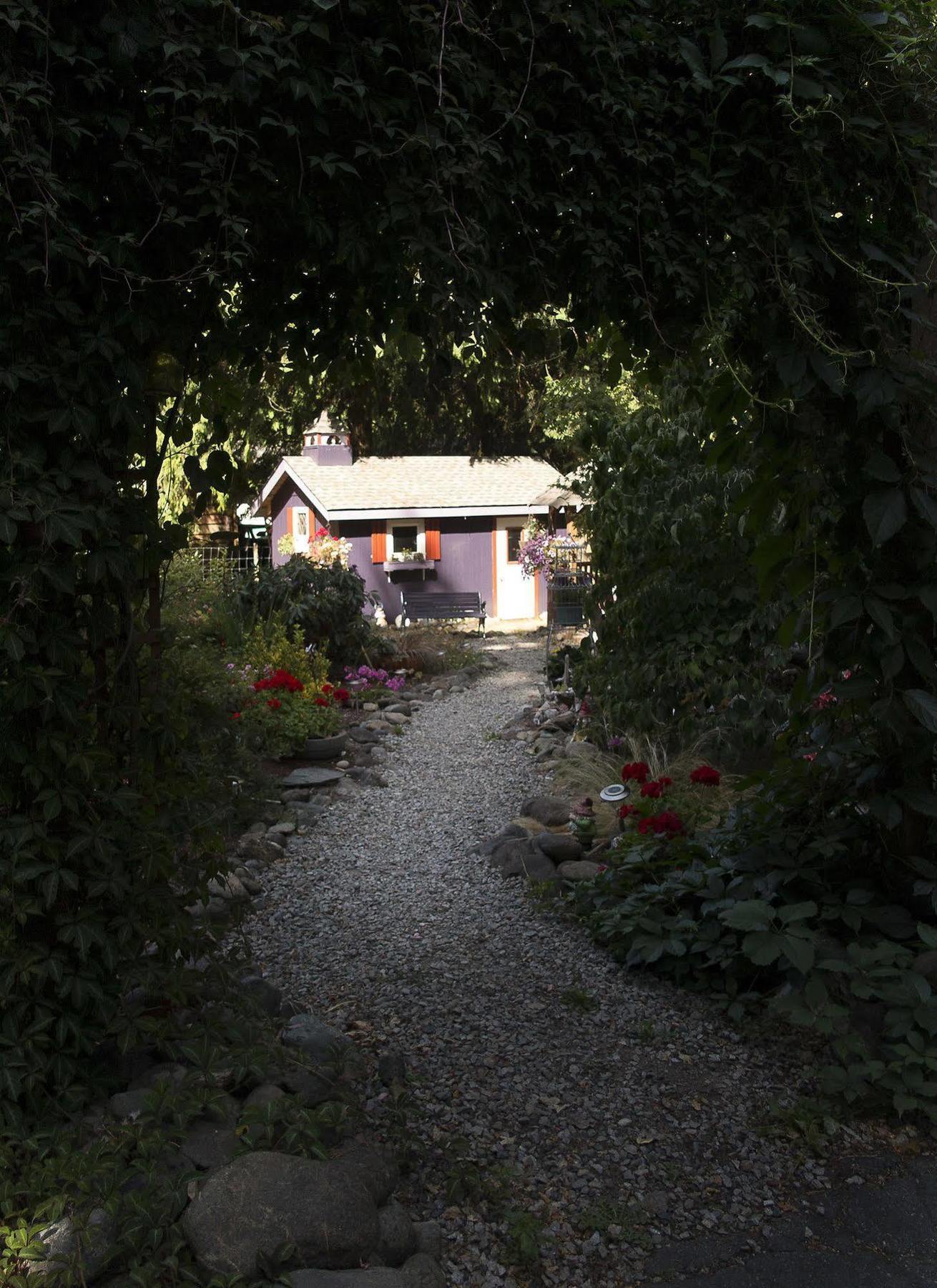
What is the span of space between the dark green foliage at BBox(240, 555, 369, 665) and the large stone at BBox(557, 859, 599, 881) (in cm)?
572

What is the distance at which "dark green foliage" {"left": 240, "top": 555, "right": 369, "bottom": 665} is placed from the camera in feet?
34.1

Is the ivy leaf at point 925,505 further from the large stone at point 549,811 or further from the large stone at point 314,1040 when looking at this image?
the large stone at point 549,811

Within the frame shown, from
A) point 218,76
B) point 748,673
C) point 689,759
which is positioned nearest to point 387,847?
point 689,759

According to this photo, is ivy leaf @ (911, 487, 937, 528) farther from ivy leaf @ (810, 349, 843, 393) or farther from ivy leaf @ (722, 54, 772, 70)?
ivy leaf @ (722, 54, 772, 70)

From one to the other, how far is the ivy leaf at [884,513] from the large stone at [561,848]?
257cm

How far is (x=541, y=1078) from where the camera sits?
305 cm

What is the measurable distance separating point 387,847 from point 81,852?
11.3 feet

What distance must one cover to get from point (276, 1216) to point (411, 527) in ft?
56.8

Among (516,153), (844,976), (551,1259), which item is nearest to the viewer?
(551,1259)

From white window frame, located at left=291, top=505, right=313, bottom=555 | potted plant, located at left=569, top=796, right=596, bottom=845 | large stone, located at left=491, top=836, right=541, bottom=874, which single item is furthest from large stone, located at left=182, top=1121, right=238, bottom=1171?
white window frame, located at left=291, top=505, right=313, bottom=555

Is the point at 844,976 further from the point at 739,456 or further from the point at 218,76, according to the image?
the point at 218,76

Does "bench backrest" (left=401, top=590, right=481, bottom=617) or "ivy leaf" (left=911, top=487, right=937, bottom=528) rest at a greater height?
"ivy leaf" (left=911, top=487, right=937, bottom=528)

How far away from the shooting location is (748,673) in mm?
5621

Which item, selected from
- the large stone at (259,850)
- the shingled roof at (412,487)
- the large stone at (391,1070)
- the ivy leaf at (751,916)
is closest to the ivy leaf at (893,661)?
the ivy leaf at (751,916)
